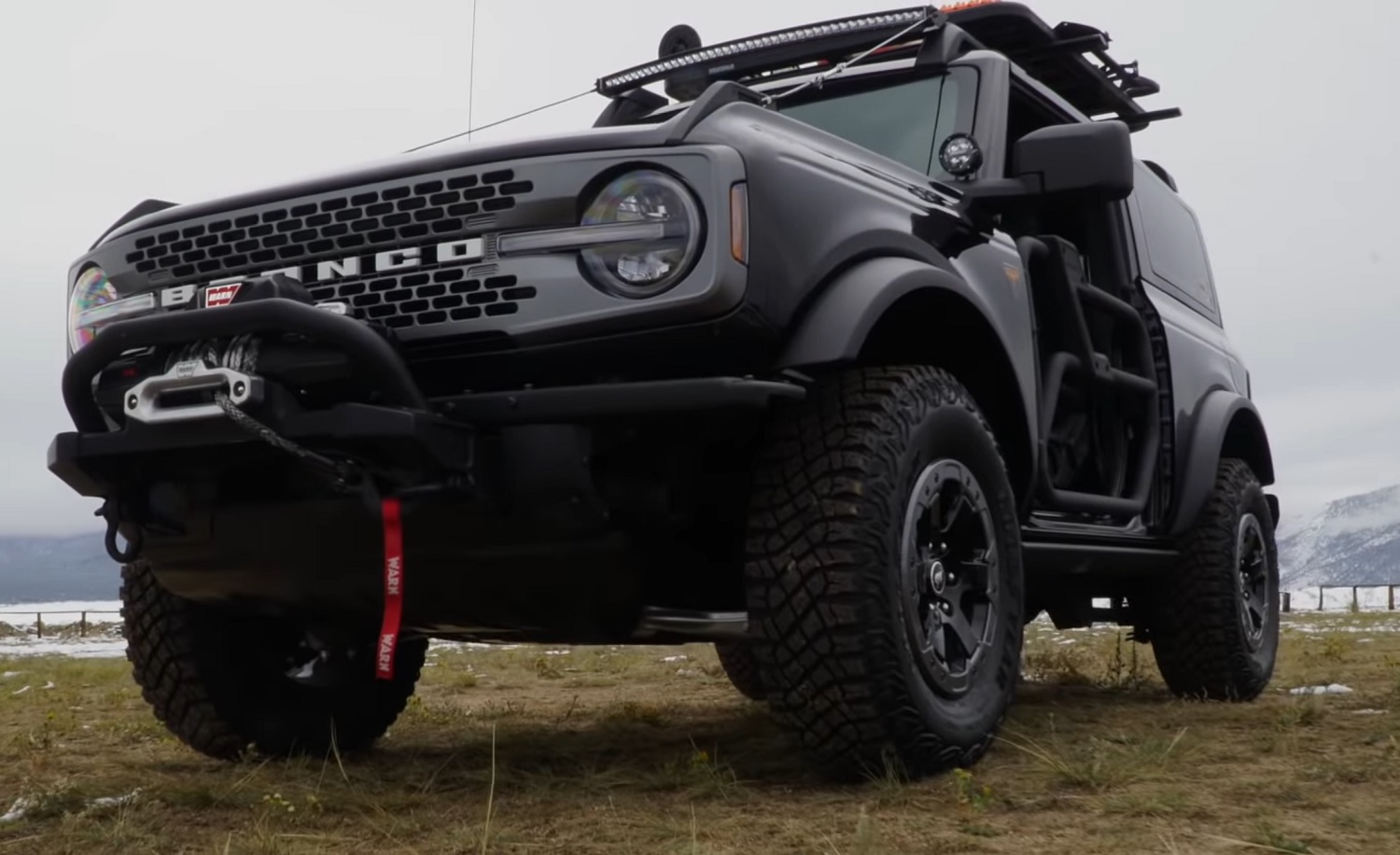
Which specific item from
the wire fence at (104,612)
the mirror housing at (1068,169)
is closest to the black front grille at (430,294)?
the mirror housing at (1068,169)

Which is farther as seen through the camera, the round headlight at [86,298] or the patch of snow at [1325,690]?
the patch of snow at [1325,690]

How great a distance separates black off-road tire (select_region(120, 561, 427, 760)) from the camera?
3.82 m

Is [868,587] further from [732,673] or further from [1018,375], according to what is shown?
[732,673]

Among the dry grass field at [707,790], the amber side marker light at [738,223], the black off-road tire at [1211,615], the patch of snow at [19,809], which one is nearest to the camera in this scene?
the dry grass field at [707,790]

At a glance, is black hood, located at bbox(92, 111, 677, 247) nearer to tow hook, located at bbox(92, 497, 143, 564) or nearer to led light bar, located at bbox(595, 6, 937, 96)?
tow hook, located at bbox(92, 497, 143, 564)

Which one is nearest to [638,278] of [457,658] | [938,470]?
[938,470]

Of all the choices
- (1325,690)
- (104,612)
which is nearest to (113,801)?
(1325,690)

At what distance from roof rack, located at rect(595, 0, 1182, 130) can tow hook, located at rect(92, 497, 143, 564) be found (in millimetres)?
2744

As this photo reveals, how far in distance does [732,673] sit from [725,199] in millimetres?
3392

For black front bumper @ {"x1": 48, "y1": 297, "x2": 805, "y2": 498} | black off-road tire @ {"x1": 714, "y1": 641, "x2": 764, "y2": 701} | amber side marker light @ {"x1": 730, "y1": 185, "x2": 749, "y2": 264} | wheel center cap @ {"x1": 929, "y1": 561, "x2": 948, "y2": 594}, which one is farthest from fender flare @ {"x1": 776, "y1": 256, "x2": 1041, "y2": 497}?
black off-road tire @ {"x1": 714, "y1": 641, "x2": 764, "y2": 701}

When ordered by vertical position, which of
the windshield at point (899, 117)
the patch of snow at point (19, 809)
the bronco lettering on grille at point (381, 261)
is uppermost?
the windshield at point (899, 117)

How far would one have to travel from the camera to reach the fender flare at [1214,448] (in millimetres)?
5223

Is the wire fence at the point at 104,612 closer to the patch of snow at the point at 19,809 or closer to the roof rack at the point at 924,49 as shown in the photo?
the roof rack at the point at 924,49

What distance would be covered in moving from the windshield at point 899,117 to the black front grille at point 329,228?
1695mm
